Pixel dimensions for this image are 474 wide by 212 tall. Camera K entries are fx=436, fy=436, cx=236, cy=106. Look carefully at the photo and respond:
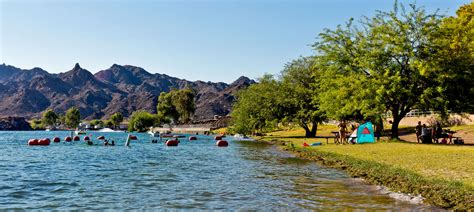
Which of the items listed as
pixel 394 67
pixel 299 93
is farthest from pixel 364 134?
pixel 299 93

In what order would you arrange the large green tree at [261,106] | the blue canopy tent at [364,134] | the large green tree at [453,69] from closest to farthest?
the large green tree at [453,69]
the blue canopy tent at [364,134]
the large green tree at [261,106]

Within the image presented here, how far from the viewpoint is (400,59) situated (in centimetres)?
4597

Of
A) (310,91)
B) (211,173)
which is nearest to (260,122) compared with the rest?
(310,91)

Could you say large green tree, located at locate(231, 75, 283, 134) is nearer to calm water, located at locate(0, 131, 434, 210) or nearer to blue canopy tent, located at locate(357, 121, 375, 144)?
blue canopy tent, located at locate(357, 121, 375, 144)

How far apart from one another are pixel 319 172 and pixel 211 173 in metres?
6.43

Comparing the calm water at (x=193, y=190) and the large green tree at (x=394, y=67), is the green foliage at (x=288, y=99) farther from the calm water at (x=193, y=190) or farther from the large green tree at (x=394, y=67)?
the calm water at (x=193, y=190)

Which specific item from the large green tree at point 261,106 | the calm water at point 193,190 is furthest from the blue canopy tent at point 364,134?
the large green tree at point 261,106

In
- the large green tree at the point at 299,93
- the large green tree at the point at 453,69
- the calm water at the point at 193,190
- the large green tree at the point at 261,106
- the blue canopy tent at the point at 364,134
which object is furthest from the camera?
the large green tree at the point at 261,106

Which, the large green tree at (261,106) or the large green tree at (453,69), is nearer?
the large green tree at (453,69)

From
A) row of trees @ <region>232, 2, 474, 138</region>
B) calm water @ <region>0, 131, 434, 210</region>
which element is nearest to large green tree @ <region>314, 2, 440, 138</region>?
row of trees @ <region>232, 2, 474, 138</region>

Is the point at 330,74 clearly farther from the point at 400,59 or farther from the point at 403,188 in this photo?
the point at 403,188

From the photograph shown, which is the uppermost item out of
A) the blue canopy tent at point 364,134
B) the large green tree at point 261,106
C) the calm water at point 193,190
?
the large green tree at point 261,106

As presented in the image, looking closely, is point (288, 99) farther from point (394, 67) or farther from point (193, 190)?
point (193, 190)

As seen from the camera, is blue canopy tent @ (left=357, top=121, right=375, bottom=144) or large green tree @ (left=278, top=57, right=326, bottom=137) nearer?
blue canopy tent @ (left=357, top=121, right=375, bottom=144)
